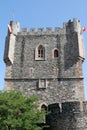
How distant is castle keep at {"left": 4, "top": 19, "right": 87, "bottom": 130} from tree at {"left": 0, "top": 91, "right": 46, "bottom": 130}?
6139 mm

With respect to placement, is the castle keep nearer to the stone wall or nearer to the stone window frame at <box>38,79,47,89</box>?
the stone window frame at <box>38,79,47,89</box>

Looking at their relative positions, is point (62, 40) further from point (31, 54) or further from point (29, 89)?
point (29, 89)

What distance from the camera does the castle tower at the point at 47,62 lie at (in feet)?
75.1

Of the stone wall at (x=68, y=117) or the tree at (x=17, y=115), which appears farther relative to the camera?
the tree at (x=17, y=115)

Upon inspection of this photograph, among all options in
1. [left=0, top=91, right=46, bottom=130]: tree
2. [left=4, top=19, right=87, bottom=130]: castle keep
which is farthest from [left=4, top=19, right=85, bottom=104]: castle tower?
[left=0, top=91, right=46, bottom=130]: tree

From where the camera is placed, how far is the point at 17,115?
1577 centimetres

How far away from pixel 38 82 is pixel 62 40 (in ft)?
15.1

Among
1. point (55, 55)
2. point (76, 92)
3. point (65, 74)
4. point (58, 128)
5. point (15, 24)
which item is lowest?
point (58, 128)

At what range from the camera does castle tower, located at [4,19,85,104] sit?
22.9 metres

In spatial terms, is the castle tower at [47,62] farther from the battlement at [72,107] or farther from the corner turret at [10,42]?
the battlement at [72,107]

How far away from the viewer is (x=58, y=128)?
14570 mm

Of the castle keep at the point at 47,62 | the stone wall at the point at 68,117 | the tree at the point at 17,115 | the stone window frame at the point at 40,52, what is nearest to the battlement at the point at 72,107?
the stone wall at the point at 68,117

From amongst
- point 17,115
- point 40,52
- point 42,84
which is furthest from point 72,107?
point 40,52

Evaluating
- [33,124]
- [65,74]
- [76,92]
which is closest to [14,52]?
[65,74]
